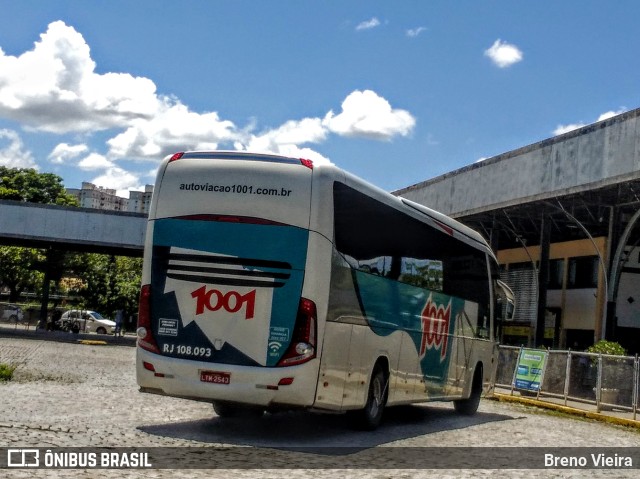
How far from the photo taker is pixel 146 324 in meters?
12.2

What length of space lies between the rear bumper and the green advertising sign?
52.5 feet

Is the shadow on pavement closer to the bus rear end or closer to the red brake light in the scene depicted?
the bus rear end

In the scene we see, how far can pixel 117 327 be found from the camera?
5778 cm

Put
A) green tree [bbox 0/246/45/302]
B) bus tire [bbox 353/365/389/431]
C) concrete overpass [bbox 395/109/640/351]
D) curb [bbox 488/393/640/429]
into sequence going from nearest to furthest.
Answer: bus tire [bbox 353/365/389/431] → curb [bbox 488/393/640/429] → concrete overpass [bbox 395/109/640/351] → green tree [bbox 0/246/45/302]

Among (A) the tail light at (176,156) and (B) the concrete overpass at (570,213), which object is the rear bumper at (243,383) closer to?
(A) the tail light at (176,156)

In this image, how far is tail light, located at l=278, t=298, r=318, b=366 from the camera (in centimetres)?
1172

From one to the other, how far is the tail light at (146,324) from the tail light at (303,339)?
1758 mm

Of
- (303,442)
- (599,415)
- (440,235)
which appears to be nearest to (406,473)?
(303,442)

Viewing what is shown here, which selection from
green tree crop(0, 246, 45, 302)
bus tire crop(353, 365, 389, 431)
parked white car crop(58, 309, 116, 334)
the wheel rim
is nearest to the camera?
bus tire crop(353, 365, 389, 431)

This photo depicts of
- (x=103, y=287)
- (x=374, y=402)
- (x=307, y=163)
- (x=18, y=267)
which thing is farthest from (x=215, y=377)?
(x=18, y=267)

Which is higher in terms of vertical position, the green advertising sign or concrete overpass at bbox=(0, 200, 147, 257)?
concrete overpass at bbox=(0, 200, 147, 257)

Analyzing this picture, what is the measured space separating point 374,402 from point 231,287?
132 inches

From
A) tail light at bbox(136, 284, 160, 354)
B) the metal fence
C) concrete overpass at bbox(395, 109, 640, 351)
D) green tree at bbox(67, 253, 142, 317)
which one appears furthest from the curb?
green tree at bbox(67, 253, 142, 317)

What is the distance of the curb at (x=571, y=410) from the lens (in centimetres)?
2080
